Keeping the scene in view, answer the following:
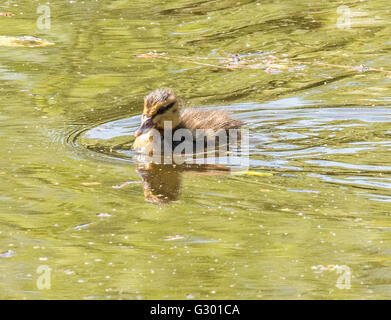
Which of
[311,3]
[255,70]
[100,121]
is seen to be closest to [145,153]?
[100,121]

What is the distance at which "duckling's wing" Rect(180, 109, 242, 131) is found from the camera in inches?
322

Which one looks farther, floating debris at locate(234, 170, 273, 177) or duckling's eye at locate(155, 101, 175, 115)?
duckling's eye at locate(155, 101, 175, 115)

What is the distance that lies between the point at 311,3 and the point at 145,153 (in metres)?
6.17

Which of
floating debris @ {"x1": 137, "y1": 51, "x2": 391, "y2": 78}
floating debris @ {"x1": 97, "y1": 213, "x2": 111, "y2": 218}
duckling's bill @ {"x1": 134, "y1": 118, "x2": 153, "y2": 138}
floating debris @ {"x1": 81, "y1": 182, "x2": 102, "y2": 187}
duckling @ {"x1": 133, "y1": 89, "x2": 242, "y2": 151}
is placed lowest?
floating debris @ {"x1": 97, "y1": 213, "x2": 111, "y2": 218}

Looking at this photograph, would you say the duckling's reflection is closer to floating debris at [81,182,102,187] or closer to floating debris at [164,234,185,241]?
floating debris at [81,182,102,187]

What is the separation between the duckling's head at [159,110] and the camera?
7965 mm

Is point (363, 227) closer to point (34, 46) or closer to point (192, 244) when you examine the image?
point (192, 244)

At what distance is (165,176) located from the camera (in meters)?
6.92

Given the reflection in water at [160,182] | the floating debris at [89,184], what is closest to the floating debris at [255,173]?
the reflection in water at [160,182]

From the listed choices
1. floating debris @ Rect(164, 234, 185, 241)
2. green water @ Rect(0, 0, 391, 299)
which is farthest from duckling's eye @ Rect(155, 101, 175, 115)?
floating debris @ Rect(164, 234, 185, 241)

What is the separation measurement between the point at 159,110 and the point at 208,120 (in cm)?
49

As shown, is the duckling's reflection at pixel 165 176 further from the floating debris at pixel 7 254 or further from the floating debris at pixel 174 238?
the floating debris at pixel 7 254

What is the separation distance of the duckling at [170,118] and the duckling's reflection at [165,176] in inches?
19.8

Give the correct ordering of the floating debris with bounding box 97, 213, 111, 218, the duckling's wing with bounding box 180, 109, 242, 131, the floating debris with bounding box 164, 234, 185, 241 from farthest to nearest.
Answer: the duckling's wing with bounding box 180, 109, 242, 131 → the floating debris with bounding box 97, 213, 111, 218 → the floating debris with bounding box 164, 234, 185, 241
